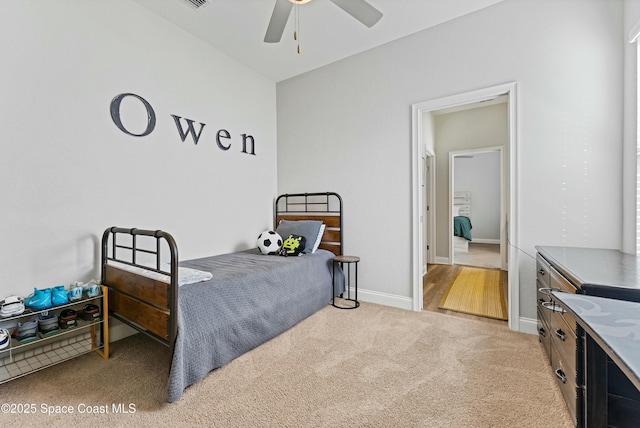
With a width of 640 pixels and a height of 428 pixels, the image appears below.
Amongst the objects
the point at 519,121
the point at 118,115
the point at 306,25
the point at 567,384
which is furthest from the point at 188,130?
the point at 567,384

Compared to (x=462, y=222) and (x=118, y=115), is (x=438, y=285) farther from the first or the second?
(x=118, y=115)

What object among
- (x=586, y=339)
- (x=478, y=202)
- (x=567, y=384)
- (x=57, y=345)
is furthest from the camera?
(x=478, y=202)

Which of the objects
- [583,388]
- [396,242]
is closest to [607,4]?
[396,242]

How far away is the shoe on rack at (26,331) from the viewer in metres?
1.75

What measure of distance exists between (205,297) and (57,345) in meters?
1.27

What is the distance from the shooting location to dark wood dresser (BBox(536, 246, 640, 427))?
1029 millimetres

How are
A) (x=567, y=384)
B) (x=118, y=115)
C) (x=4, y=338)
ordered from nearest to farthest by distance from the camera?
(x=567, y=384), (x=4, y=338), (x=118, y=115)

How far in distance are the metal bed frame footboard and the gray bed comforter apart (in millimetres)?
87

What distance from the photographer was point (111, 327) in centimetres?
230

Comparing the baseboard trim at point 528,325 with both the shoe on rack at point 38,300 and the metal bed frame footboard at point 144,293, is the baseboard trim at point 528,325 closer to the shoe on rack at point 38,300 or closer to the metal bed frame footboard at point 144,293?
the metal bed frame footboard at point 144,293

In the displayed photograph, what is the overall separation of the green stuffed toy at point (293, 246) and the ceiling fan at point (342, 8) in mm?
1916

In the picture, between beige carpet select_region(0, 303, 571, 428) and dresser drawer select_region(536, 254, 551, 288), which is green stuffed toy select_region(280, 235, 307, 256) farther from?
dresser drawer select_region(536, 254, 551, 288)

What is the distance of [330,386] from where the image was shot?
1.70 metres

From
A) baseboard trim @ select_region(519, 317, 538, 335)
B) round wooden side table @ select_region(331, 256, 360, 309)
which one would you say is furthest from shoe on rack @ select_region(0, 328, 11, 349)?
baseboard trim @ select_region(519, 317, 538, 335)
